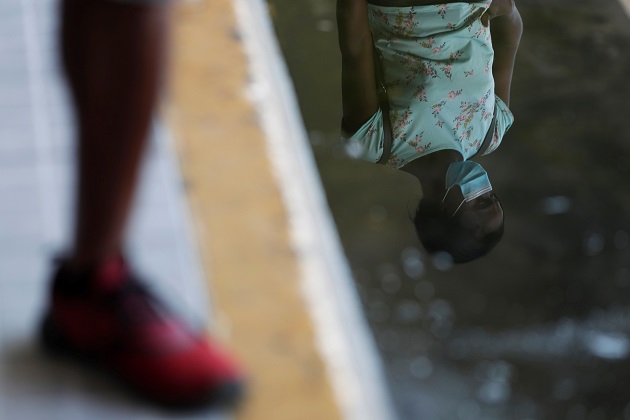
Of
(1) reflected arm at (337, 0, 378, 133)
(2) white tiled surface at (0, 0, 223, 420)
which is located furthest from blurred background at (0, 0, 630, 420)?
(1) reflected arm at (337, 0, 378, 133)

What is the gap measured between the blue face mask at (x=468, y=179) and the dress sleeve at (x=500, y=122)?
0.18ft

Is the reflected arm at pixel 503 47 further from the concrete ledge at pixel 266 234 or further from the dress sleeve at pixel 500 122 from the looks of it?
the concrete ledge at pixel 266 234

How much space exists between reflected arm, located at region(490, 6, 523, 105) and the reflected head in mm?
127

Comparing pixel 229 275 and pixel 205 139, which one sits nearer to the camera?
pixel 229 275

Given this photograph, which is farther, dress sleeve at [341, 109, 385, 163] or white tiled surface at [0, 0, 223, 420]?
dress sleeve at [341, 109, 385, 163]

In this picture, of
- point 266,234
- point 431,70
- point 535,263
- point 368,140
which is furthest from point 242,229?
point 535,263

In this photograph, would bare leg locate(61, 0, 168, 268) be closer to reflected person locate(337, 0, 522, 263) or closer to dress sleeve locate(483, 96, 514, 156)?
reflected person locate(337, 0, 522, 263)

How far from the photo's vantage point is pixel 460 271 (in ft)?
4.71

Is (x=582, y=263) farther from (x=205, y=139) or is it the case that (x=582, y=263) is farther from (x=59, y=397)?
(x=59, y=397)

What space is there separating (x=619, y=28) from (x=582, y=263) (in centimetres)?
40

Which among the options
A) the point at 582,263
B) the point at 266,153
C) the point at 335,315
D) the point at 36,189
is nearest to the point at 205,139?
the point at 266,153

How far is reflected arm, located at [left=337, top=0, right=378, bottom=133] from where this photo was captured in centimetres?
107

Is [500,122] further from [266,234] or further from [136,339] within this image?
[136,339]

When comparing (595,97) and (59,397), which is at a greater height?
(59,397)
